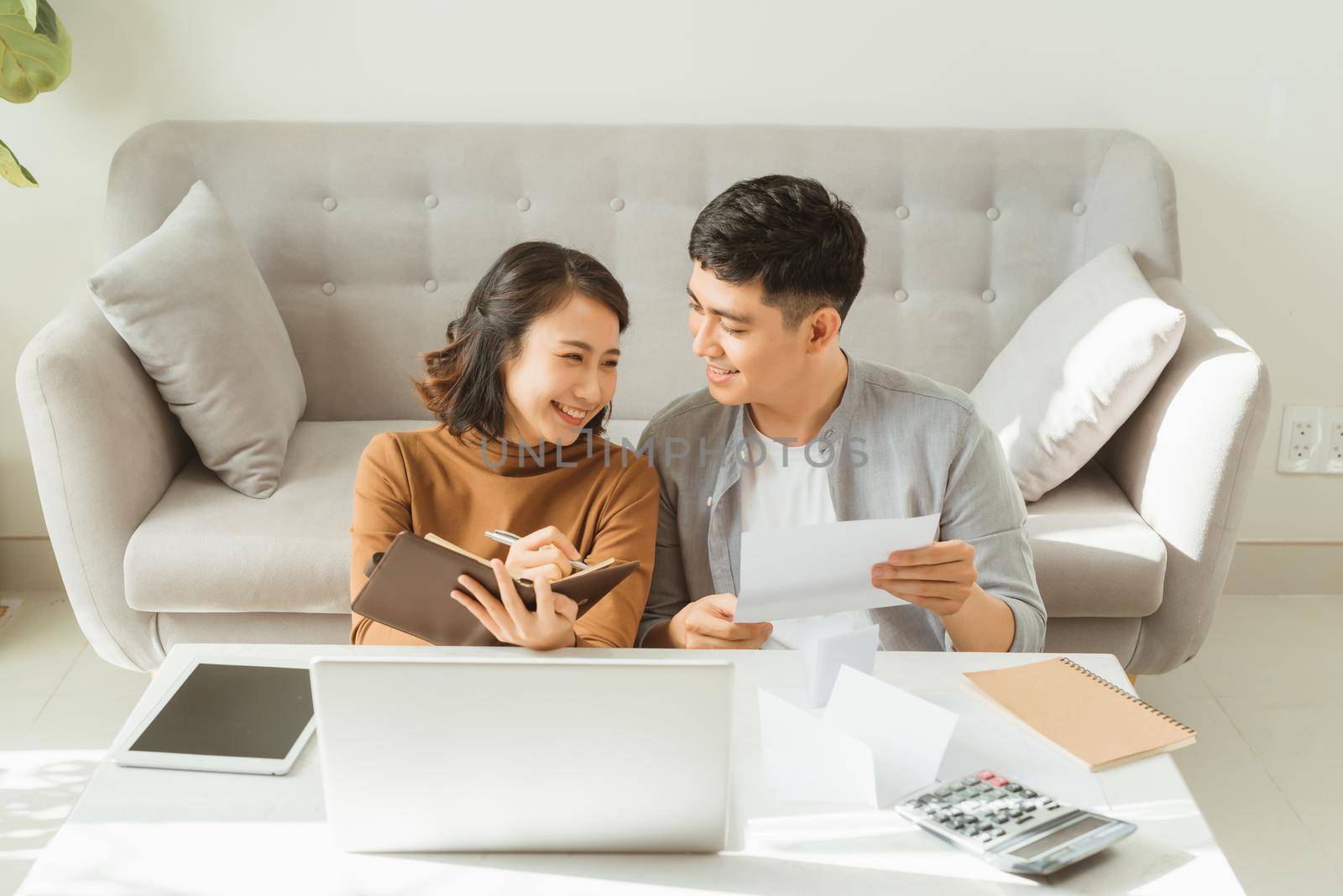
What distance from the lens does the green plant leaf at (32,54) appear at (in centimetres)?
224

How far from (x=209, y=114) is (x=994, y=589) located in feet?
6.43

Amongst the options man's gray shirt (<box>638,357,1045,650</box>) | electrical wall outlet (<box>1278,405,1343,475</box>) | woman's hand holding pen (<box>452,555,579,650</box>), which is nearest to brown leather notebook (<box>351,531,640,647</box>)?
woman's hand holding pen (<box>452,555,579,650</box>)

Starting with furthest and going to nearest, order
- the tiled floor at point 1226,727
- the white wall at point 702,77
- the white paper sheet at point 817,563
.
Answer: the white wall at point 702,77, the tiled floor at point 1226,727, the white paper sheet at point 817,563

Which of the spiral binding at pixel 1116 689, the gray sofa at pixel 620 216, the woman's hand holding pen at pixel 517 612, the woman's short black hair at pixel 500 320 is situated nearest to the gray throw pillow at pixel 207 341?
the gray sofa at pixel 620 216

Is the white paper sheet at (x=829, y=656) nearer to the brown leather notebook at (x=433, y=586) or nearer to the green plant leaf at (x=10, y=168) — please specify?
the brown leather notebook at (x=433, y=586)

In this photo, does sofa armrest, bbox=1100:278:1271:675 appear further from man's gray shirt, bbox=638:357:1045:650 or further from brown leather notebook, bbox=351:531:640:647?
brown leather notebook, bbox=351:531:640:647

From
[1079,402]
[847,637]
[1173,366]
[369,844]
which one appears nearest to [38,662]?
[369,844]

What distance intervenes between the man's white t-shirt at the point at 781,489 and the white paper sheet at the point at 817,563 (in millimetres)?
298

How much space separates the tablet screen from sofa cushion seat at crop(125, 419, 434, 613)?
27.9 inches

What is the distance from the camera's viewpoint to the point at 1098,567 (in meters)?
1.94

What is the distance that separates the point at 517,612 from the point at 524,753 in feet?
0.93

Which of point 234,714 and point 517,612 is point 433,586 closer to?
point 517,612

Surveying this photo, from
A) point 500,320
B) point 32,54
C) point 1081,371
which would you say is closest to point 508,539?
point 500,320

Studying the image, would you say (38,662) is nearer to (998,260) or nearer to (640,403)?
(640,403)
